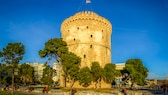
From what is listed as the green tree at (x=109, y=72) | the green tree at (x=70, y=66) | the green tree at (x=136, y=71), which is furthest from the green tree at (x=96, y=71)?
the green tree at (x=136, y=71)

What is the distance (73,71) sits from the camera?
1663 inches

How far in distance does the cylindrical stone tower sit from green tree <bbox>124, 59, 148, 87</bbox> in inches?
235

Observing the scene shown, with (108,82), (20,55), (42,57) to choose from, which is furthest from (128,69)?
(20,55)

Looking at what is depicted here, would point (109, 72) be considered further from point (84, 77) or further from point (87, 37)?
point (87, 37)

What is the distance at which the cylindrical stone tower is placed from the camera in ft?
164

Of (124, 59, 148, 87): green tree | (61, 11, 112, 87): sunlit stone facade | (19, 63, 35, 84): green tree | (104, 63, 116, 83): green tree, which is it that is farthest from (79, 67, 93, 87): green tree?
(19, 63, 35, 84): green tree

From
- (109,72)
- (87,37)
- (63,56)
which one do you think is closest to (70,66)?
(63,56)

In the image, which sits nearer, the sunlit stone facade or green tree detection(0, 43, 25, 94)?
green tree detection(0, 43, 25, 94)

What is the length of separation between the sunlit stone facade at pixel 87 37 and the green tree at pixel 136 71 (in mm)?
5966

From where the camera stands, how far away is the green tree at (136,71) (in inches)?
1823

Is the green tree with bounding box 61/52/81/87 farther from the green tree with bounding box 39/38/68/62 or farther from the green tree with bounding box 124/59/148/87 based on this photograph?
the green tree with bounding box 124/59/148/87

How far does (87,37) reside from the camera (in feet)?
164

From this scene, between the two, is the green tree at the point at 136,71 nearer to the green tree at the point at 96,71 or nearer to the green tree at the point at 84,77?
the green tree at the point at 96,71

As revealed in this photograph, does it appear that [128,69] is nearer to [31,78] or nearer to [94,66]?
[94,66]
